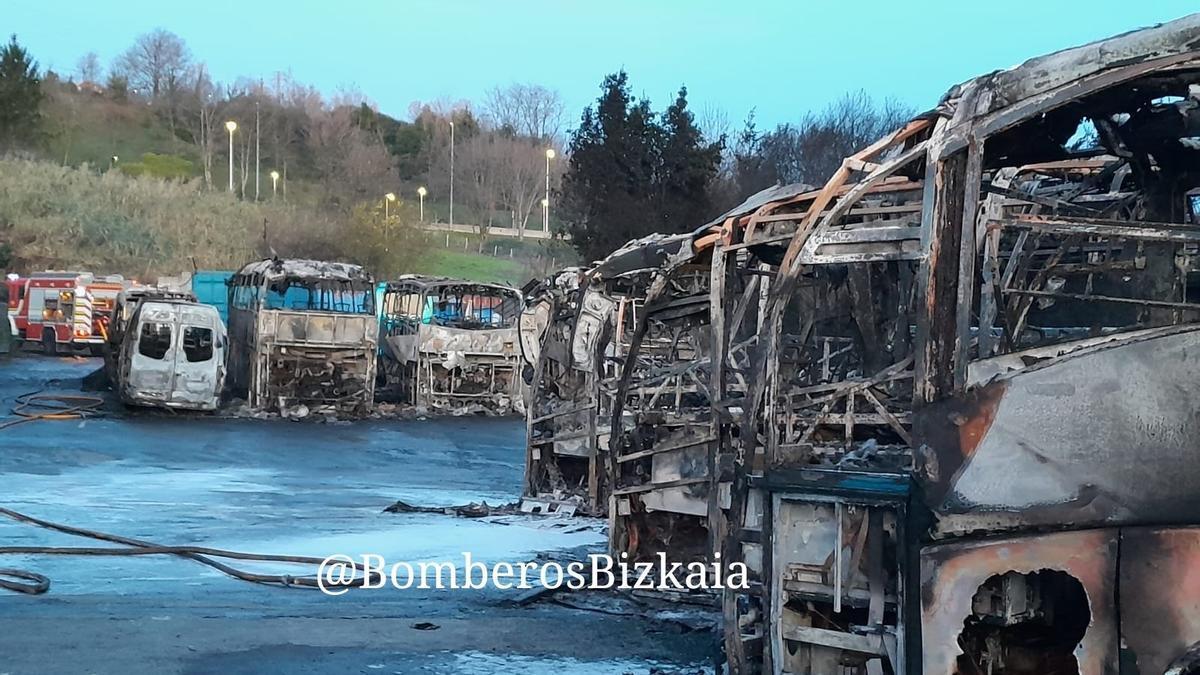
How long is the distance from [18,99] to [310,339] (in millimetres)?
42978

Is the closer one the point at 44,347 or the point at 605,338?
the point at 605,338

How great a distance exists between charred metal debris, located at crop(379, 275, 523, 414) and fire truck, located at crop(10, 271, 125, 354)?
14856mm

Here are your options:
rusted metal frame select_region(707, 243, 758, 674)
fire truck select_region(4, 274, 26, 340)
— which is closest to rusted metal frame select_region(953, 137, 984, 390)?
rusted metal frame select_region(707, 243, 758, 674)

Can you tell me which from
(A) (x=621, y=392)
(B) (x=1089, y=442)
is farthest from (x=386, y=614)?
(B) (x=1089, y=442)

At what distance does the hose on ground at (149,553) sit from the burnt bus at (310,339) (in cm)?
1285

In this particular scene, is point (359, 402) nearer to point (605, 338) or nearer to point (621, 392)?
point (605, 338)

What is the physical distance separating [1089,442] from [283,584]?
22.8 feet

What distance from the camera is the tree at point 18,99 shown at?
58.7m

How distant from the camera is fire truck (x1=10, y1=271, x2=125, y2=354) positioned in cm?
3797

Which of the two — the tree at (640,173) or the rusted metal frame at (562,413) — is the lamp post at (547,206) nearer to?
the tree at (640,173)

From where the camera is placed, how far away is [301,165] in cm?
7675

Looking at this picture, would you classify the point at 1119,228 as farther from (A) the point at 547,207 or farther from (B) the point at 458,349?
(A) the point at 547,207

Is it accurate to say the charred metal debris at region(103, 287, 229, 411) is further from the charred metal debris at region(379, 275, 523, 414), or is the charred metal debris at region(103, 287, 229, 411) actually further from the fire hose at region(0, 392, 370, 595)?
the fire hose at region(0, 392, 370, 595)

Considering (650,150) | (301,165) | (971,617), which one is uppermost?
(301,165)
